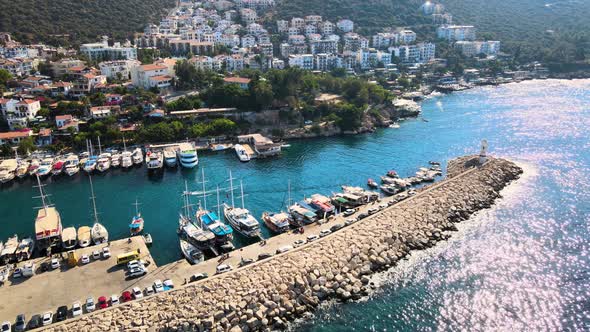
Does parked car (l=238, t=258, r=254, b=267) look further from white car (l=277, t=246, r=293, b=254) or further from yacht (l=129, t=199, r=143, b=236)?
yacht (l=129, t=199, r=143, b=236)

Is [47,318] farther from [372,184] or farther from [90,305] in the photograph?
[372,184]

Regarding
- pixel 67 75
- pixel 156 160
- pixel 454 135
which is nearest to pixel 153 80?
pixel 67 75

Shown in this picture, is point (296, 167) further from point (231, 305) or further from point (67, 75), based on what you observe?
point (67, 75)

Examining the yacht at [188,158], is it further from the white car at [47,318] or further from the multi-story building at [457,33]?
the multi-story building at [457,33]

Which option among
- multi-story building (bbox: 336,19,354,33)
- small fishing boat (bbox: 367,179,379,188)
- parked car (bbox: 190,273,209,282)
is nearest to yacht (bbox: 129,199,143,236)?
parked car (bbox: 190,273,209,282)

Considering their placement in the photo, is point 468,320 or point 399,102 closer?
point 468,320

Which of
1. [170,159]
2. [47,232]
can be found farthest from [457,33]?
[47,232]

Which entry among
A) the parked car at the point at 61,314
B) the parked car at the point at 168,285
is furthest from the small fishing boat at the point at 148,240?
the parked car at the point at 61,314
